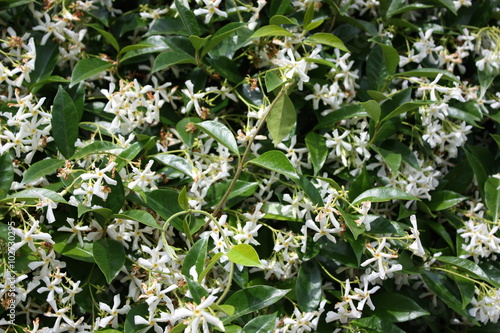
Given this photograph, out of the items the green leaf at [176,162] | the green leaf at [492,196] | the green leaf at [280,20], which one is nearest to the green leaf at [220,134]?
the green leaf at [176,162]

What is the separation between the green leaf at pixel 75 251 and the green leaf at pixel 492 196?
112 cm

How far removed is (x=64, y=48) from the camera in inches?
64.4

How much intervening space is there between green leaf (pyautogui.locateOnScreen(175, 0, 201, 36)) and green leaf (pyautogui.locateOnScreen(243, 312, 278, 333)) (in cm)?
80

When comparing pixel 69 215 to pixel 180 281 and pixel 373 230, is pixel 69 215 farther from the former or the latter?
pixel 373 230

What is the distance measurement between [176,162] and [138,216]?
20 cm

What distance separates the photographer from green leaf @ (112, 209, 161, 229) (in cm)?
127

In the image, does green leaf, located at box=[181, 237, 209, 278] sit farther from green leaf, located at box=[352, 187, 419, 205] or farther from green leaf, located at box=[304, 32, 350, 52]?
green leaf, located at box=[304, 32, 350, 52]

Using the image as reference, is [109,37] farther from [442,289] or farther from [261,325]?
[442,289]

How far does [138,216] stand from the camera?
1.29 metres

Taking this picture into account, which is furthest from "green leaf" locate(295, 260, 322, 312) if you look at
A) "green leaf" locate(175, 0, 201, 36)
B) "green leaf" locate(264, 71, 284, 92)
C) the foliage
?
"green leaf" locate(175, 0, 201, 36)

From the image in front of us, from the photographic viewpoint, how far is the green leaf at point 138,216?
4.18 ft

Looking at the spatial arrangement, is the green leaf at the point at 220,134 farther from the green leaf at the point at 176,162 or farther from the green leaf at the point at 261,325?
the green leaf at the point at 261,325

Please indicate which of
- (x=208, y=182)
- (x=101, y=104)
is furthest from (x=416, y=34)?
(x=101, y=104)

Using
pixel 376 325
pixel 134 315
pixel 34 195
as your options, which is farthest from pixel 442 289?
pixel 34 195
